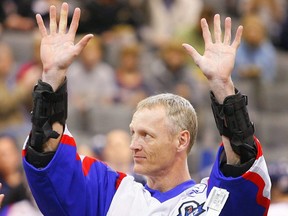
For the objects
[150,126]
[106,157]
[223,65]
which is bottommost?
A: [106,157]

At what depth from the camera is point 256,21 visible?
11.6m

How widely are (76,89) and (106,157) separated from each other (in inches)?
A: 90.5

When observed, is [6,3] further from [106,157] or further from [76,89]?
[106,157]

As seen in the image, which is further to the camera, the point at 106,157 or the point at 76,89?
the point at 76,89

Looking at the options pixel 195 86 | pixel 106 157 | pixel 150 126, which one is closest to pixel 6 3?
pixel 195 86

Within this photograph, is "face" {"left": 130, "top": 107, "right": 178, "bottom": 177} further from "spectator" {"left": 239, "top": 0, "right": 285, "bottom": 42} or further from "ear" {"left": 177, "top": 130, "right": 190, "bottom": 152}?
"spectator" {"left": 239, "top": 0, "right": 285, "bottom": 42}

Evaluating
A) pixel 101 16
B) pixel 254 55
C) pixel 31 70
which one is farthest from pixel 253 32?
pixel 31 70

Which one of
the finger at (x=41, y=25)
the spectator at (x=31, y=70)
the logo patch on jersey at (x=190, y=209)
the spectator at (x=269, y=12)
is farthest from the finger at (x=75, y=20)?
the spectator at (x=269, y=12)

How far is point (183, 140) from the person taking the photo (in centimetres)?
499

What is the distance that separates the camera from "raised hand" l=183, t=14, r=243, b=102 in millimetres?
4648

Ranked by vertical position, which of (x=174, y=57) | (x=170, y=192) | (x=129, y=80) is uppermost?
(x=170, y=192)

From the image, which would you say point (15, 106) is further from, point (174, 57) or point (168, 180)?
point (168, 180)

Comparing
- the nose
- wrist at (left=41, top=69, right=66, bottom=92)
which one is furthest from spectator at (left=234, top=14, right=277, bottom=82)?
wrist at (left=41, top=69, right=66, bottom=92)

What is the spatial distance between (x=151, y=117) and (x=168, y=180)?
0.33 m
